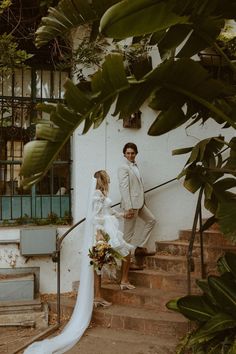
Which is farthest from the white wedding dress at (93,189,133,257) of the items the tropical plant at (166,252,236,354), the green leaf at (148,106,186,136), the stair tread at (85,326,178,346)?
the green leaf at (148,106,186,136)

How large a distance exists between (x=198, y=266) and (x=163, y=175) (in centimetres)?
165

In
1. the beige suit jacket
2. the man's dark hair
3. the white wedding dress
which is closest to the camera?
the white wedding dress

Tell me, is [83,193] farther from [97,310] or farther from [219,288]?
[219,288]

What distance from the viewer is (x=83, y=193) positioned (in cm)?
641

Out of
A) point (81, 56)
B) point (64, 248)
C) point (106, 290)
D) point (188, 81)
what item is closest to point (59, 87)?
point (81, 56)

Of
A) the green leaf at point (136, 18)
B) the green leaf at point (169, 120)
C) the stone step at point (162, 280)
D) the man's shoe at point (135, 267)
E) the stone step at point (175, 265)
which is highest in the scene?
the green leaf at point (136, 18)

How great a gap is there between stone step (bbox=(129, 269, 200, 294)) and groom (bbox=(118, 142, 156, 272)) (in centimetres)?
22

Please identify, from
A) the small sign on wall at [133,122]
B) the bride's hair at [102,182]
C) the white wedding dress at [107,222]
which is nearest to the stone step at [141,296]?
the white wedding dress at [107,222]

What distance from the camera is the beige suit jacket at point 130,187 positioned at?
19.7 ft

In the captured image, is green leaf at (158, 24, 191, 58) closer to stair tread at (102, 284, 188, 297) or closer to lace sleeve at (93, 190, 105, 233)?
lace sleeve at (93, 190, 105, 233)

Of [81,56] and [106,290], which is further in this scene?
[81,56]

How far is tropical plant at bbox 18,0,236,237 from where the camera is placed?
243 centimetres

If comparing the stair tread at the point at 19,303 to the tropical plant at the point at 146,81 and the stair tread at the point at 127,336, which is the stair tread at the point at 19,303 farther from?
the tropical plant at the point at 146,81

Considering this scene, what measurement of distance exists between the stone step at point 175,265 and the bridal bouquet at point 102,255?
1007 mm
